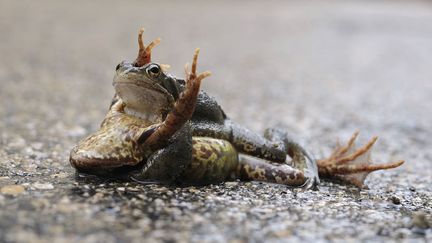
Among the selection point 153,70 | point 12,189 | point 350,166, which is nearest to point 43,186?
point 12,189

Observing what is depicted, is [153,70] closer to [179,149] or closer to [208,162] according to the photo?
[179,149]

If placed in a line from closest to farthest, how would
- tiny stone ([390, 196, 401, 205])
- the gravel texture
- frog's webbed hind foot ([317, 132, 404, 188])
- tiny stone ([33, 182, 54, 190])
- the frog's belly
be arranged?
1. the gravel texture
2. tiny stone ([33, 182, 54, 190])
3. the frog's belly
4. tiny stone ([390, 196, 401, 205])
5. frog's webbed hind foot ([317, 132, 404, 188])

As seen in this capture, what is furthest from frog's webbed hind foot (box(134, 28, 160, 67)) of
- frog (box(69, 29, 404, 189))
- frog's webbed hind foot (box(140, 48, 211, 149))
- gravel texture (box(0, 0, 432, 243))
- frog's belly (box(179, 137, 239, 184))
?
gravel texture (box(0, 0, 432, 243))

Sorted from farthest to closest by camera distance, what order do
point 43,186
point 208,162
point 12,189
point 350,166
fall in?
point 350,166 < point 208,162 < point 43,186 < point 12,189

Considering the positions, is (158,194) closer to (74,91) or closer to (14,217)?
(14,217)

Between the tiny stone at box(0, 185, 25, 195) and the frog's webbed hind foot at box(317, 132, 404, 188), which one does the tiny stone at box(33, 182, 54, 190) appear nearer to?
the tiny stone at box(0, 185, 25, 195)
